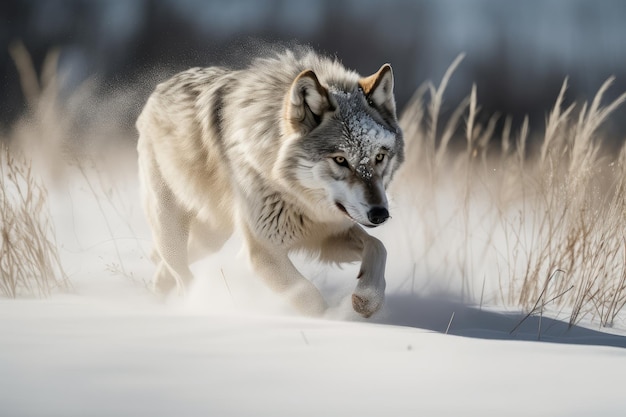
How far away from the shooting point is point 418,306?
4.28 meters

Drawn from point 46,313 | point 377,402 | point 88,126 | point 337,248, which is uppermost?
point 377,402

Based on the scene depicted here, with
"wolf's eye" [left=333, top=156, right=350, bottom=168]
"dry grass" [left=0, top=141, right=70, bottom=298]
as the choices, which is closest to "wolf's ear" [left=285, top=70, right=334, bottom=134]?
"wolf's eye" [left=333, top=156, right=350, bottom=168]

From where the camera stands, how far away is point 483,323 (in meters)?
3.85

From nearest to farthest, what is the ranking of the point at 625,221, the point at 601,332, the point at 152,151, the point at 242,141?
1. the point at 601,332
2. the point at 242,141
3. the point at 625,221
4. the point at 152,151

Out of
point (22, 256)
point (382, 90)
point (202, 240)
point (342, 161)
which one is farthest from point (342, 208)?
point (22, 256)

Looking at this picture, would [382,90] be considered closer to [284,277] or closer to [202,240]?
[284,277]

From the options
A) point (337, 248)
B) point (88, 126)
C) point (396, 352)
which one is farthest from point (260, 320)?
point (88, 126)

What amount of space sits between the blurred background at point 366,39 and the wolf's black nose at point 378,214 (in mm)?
10576

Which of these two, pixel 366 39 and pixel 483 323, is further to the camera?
pixel 366 39

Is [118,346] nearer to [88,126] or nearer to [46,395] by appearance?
[46,395]

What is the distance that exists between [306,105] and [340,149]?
12.0 inches

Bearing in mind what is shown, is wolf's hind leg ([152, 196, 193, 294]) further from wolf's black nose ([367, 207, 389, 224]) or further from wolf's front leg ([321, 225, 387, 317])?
wolf's black nose ([367, 207, 389, 224])

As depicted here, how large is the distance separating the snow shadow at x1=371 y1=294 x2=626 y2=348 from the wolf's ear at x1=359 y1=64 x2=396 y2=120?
104 cm

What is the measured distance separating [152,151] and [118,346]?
2.39 m
